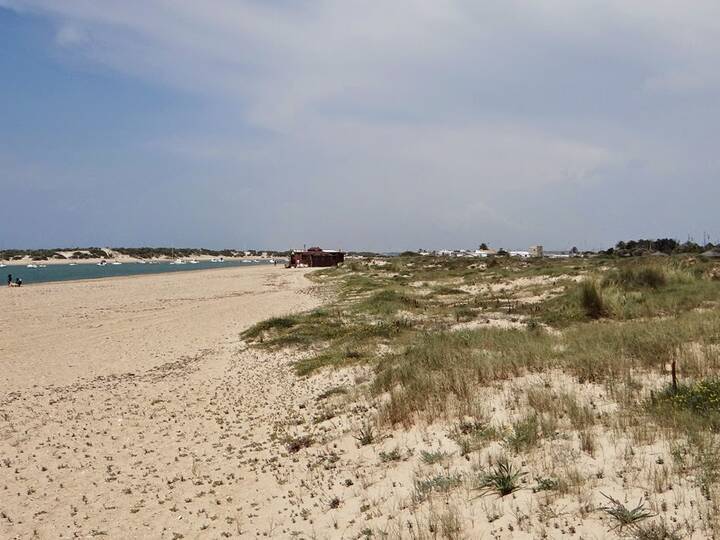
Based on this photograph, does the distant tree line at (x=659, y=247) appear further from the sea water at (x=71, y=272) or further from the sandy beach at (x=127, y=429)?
the sea water at (x=71, y=272)

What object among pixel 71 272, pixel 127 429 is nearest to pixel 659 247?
pixel 127 429

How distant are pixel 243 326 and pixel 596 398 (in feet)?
56.6

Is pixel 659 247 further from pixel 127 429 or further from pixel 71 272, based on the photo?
pixel 71 272

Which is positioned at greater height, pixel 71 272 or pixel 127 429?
pixel 71 272

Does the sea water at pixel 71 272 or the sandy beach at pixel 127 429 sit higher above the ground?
the sea water at pixel 71 272

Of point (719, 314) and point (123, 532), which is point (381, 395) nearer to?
point (123, 532)

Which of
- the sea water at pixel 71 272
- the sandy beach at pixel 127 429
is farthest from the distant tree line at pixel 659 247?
the sea water at pixel 71 272

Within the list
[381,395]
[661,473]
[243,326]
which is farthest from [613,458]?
[243,326]

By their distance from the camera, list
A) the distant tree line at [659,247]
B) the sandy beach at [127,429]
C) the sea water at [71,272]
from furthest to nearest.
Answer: the sea water at [71,272] → the distant tree line at [659,247] → the sandy beach at [127,429]

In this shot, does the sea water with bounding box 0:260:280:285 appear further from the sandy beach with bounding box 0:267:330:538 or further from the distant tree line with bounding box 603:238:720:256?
the distant tree line with bounding box 603:238:720:256

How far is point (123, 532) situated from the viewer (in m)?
5.79

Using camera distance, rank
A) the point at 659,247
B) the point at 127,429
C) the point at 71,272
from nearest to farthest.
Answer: the point at 127,429, the point at 659,247, the point at 71,272

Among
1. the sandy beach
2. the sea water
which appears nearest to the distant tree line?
the sandy beach

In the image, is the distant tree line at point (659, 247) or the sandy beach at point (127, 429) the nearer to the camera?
the sandy beach at point (127, 429)
